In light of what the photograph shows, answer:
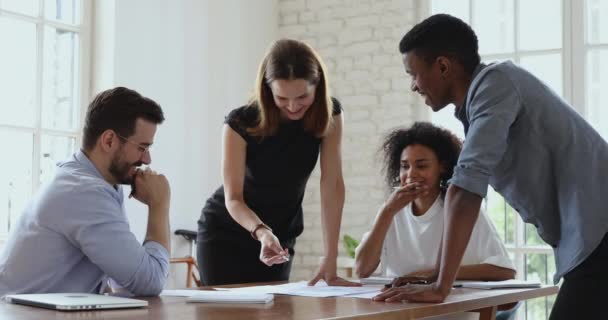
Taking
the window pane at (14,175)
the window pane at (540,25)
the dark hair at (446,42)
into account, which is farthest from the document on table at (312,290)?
the window pane at (540,25)

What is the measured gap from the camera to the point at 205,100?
5.24 m

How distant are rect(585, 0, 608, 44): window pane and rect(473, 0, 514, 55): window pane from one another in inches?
16.6

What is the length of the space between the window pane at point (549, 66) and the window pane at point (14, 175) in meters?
2.73

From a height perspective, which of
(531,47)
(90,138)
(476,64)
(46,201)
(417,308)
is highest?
(531,47)

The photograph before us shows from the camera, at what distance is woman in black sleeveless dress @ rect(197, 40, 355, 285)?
2.65 metres

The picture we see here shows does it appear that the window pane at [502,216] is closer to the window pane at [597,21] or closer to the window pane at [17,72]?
the window pane at [597,21]

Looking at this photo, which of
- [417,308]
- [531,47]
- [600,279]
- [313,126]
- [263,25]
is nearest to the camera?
[600,279]

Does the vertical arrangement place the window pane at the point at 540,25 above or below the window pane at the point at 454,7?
below

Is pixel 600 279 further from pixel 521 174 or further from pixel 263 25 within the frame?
pixel 263 25

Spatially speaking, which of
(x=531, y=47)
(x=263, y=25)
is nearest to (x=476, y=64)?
(x=531, y=47)

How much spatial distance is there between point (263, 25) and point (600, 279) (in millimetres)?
4133

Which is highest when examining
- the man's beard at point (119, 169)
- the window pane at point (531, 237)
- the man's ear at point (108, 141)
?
the man's ear at point (108, 141)

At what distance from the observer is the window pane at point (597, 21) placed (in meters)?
4.78

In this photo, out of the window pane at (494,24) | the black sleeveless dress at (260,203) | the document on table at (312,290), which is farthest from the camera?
the window pane at (494,24)
